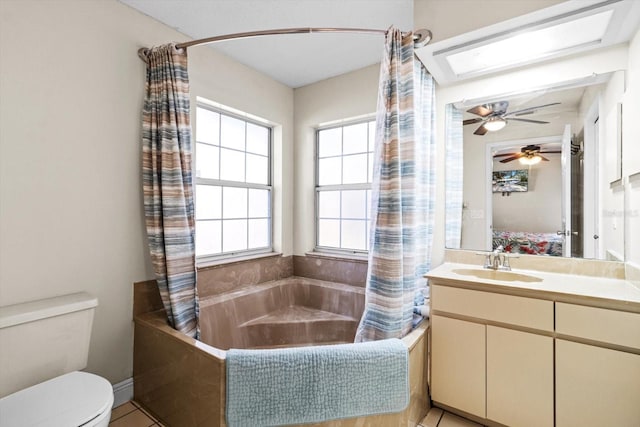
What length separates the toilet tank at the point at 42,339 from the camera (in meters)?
1.41

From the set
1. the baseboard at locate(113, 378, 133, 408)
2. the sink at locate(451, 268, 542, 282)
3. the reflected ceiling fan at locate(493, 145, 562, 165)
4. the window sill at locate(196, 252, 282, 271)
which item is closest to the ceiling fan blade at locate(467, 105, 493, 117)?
the reflected ceiling fan at locate(493, 145, 562, 165)

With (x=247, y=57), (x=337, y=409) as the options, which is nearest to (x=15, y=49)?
(x=247, y=57)

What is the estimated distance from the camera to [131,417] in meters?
1.82

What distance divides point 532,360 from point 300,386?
1.17 meters

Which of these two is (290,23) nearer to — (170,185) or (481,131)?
(170,185)

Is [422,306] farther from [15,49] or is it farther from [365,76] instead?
[15,49]

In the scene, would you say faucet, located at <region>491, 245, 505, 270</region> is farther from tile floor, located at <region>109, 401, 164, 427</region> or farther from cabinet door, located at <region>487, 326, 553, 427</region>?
tile floor, located at <region>109, 401, 164, 427</region>

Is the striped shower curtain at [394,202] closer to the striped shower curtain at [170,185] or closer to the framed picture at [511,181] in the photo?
the framed picture at [511,181]

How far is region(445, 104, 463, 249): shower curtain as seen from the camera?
221 centimetres

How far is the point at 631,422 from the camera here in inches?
52.9

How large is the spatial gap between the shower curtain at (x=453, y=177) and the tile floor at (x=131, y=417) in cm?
222

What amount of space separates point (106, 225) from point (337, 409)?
1.74 m

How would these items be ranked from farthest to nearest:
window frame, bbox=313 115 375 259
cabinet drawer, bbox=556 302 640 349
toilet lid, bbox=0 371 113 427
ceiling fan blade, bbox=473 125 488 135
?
1. window frame, bbox=313 115 375 259
2. ceiling fan blade, bbox=473 125 488 135
3. cabinet drawer, bbox=556 302 640 349
4. toilet lid, bbox=0 371 113 427

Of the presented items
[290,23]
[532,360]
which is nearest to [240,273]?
[290,23]
